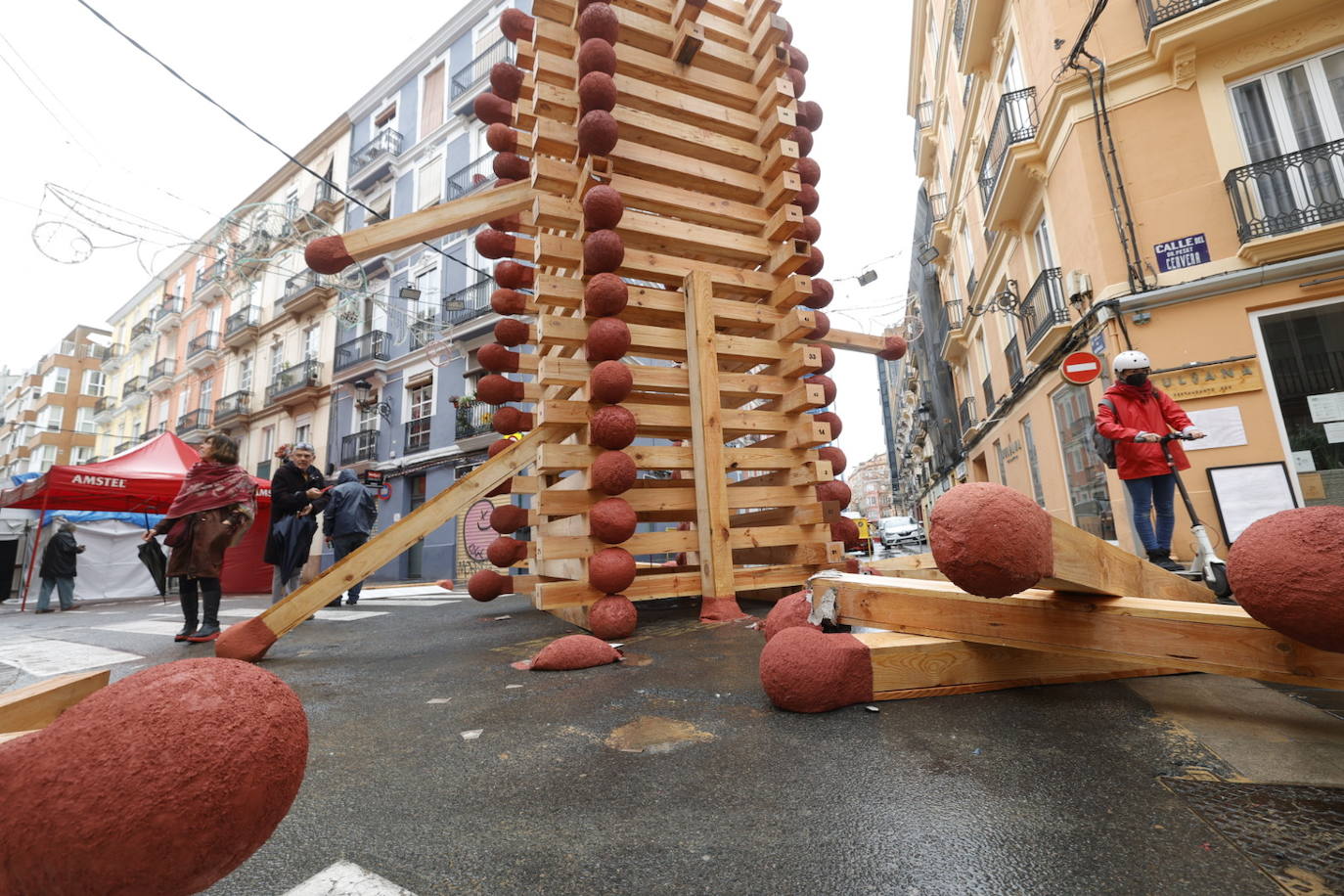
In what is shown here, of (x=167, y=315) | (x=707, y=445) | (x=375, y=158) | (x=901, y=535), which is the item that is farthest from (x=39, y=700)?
(x=167, y=315)

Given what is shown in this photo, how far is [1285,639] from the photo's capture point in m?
1.49

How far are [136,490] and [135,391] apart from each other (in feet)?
102

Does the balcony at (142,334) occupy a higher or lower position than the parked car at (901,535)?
higher

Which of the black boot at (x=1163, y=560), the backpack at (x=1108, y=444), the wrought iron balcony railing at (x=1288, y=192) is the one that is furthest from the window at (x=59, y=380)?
the wrought iron balcony railing at (x=1288, y=192)

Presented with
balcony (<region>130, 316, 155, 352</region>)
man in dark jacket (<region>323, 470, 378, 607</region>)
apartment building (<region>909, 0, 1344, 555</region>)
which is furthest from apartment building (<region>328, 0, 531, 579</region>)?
balcony (<region>130, 316, 155, 352</region>)

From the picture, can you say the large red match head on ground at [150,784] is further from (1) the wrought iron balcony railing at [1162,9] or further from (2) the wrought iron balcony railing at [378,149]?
(2) the wrought iron balcony railing at [378,149]

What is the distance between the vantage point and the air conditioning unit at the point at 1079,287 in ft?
29.8

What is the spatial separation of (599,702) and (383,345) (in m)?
21.6

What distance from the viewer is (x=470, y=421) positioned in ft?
59.6

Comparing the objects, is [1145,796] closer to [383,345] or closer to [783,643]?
[783,643]

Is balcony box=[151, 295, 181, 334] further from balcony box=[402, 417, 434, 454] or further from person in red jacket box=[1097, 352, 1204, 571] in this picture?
person in red jacket box=[1097, 352, 1204, 571]

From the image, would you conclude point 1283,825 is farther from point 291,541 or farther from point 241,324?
point 241,324

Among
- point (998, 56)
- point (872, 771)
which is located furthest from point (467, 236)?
point (872, 771)

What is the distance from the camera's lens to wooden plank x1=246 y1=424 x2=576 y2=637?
10.3ft
